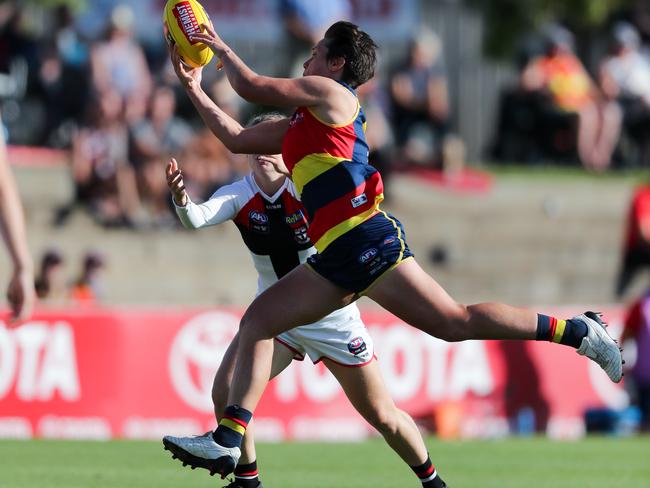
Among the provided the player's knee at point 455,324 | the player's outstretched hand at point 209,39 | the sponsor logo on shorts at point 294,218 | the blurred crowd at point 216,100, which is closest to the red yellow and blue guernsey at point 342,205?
the player's knee at point 455,324

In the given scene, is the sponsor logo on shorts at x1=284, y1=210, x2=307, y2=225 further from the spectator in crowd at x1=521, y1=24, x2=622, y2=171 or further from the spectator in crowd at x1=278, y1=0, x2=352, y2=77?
the spectator in crowd at x1=521, y1=24, x2=622, y2=171

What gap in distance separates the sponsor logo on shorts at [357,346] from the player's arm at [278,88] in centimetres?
136

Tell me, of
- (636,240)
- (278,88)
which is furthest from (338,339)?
(636,240)

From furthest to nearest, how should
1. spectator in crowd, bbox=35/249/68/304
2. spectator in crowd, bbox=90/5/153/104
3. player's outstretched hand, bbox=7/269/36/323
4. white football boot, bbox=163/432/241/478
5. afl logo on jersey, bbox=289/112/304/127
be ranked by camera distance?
1. spectator in crowd, bbox=90/5/153/104
2. spectator in crowd, bbox=35/249/68/304
3. afl logo on jersey, bbox=289/112/304/127
4. white football boot, bbox=163/432/241/478
5. player's outstretched hand, bbox=7/269/36/323

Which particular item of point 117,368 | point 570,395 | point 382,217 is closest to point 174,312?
point 117,368

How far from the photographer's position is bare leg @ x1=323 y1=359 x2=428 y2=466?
7.19 metres

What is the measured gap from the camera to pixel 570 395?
1498cm

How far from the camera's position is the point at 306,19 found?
16.7 metres

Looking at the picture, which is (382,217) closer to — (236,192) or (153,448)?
(236,192)

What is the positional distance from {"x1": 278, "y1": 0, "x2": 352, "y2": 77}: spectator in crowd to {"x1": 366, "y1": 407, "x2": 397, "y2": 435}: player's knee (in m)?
9.67

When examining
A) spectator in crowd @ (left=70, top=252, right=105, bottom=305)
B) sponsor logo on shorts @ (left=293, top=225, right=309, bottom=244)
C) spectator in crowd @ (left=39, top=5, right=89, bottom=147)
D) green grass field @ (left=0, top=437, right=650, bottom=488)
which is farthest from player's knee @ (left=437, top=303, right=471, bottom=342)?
spectator in crowd @ (left=39, top=5, right=89, bottom=147)

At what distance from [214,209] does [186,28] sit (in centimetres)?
99

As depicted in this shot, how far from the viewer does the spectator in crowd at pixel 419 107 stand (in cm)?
1853

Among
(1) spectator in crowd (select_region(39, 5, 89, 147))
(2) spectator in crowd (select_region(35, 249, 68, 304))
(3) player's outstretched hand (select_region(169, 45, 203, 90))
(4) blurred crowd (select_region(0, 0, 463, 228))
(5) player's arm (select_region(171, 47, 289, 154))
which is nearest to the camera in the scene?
(5) player's arm (select_region(171, 47, 289, 154))
